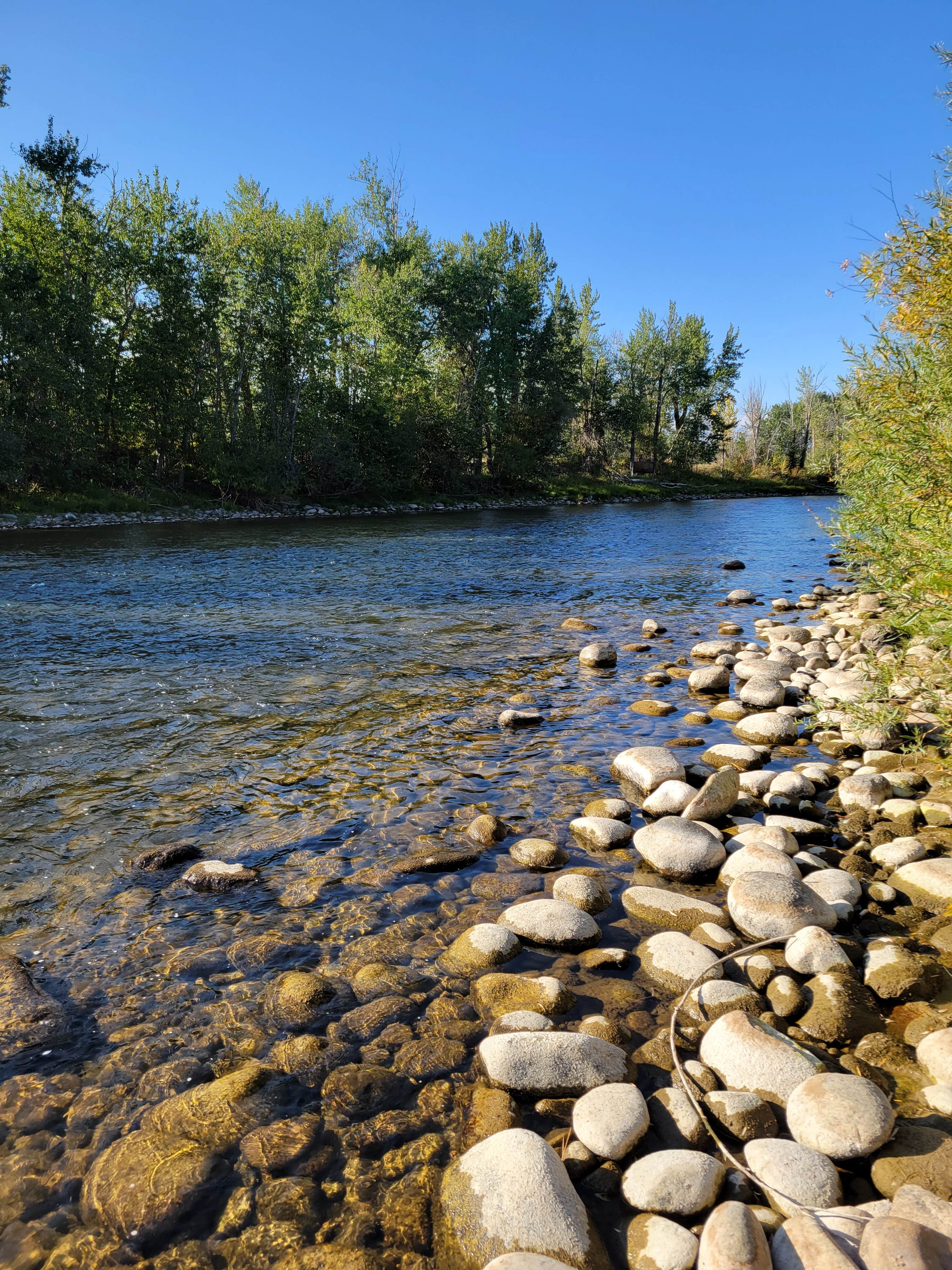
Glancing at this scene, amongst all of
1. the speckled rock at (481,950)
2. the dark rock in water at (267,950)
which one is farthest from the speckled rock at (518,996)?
the dark rock in water at (267,950)

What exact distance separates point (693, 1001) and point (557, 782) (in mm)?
2731

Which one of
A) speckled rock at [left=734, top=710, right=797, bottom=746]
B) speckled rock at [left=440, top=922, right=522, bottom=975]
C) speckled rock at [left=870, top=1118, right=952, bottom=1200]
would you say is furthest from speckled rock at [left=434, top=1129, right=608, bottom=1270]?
speckled rock at [left=734, top=710, right=797, bottom=746]

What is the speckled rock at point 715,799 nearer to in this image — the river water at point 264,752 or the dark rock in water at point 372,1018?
the river water at point 264,752

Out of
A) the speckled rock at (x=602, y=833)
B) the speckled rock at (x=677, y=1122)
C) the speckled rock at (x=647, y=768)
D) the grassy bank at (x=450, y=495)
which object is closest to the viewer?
the speckled rock at (x=677, y=1122)

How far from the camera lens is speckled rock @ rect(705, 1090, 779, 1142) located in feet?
8.84

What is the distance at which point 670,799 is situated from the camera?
544cm

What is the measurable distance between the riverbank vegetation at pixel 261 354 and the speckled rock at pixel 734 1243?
3483 cm

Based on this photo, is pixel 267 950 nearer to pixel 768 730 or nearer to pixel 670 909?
pixel 670 909

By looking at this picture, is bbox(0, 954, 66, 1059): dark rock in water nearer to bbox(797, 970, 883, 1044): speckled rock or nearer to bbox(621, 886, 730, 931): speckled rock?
bbox(621, 886, 730, 931): speckled rock

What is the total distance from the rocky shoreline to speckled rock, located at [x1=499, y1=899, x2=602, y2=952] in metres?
30.9

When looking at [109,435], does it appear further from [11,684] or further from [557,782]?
[557,782]

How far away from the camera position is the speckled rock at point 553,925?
3910 millimetres

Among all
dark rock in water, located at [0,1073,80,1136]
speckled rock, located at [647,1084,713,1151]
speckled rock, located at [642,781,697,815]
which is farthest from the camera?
speckled rock, located at [642,781,697,815]

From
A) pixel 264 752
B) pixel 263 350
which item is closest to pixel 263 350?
pixel 263 350
